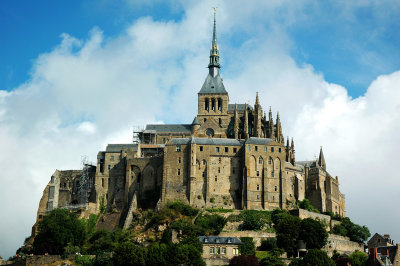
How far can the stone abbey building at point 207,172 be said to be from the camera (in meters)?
108

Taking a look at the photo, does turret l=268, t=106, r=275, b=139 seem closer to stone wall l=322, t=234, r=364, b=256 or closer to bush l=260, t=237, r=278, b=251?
stone wall l=322, t=234, r=364, b=256

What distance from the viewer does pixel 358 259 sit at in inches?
3605

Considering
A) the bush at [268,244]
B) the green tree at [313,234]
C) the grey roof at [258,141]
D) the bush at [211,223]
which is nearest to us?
the green tree at [313,234]

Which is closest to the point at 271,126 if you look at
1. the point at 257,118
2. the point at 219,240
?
the point at 257,118

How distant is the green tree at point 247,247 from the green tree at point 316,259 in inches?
306

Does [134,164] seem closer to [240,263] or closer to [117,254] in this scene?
[117,254]

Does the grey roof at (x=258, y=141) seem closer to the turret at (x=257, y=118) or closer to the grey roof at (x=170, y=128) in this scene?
the turret at (x=257, y=118)

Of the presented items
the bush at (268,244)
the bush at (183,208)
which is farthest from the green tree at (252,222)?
the bush at (183,208)

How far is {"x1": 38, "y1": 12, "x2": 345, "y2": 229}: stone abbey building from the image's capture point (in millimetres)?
108375

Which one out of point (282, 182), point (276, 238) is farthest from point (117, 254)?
point (282, 182)

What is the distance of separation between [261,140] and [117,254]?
34.0m

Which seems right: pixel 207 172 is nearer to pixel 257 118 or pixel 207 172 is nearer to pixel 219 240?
pixel 257 118

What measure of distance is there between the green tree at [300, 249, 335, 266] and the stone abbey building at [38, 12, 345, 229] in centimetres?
2046

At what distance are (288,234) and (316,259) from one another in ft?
29.6
